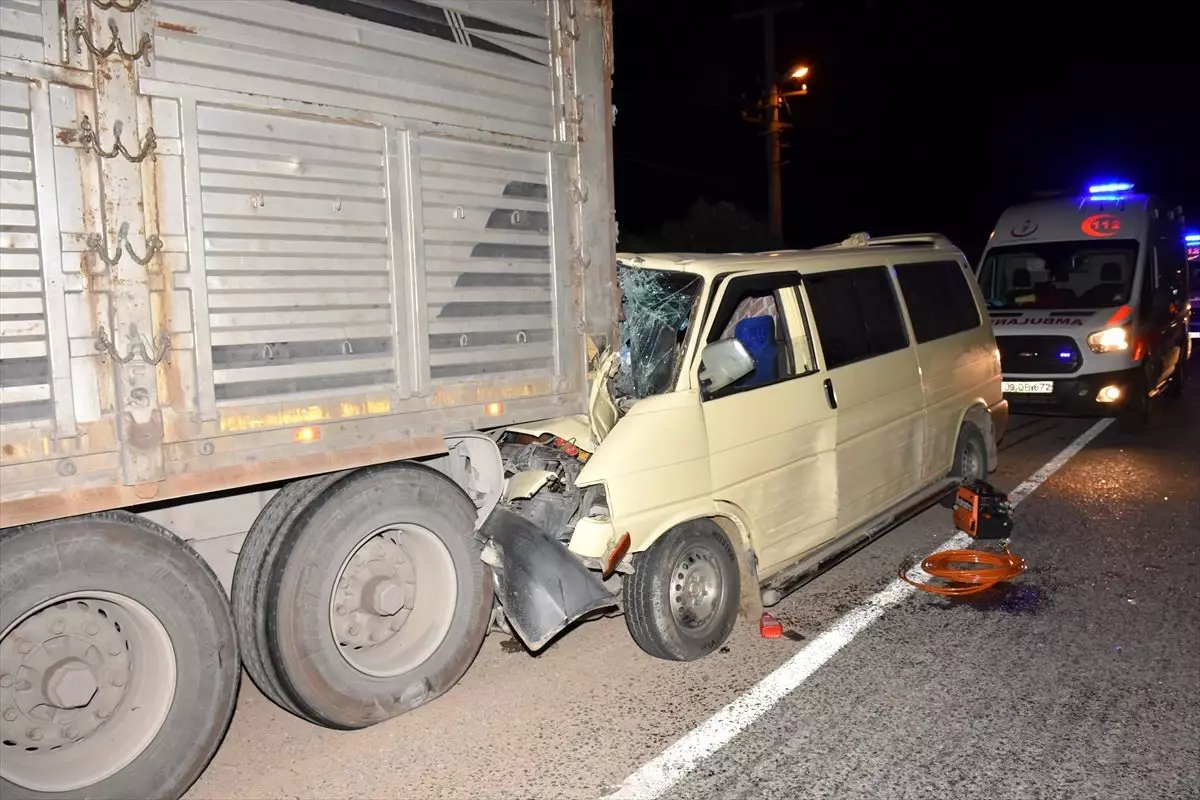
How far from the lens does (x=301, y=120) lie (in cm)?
370

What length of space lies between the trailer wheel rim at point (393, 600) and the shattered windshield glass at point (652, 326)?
53.9 inches

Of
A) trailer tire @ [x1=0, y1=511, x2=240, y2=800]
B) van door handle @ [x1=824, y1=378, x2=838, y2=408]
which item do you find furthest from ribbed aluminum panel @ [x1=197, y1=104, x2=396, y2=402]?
van door handle @ [x1=824, y1=378, x2=838, y2=408]

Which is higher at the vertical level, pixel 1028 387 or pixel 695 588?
pixel 1028 387

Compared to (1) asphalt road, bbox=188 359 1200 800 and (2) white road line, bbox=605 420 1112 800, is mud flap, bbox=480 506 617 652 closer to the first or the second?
(1) asphalt road, bbox=188 359 1200 800

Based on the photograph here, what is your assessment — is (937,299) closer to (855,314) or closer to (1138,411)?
(855,314)

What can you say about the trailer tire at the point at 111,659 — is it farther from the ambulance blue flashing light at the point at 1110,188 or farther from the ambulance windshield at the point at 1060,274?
the ambulance blue flashing light at the point at 1110,188

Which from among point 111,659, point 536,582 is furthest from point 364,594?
point 111,659

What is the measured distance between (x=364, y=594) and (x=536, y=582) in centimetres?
79

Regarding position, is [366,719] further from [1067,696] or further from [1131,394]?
[1131,394]

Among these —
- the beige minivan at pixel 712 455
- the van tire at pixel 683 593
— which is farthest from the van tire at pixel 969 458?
the van tire at pixel 683 593

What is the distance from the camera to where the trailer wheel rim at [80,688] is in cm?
330

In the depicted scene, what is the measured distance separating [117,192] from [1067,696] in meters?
4.61

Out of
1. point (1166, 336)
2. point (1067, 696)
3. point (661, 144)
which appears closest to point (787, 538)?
point (1067, 696)

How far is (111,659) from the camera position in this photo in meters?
3.48
